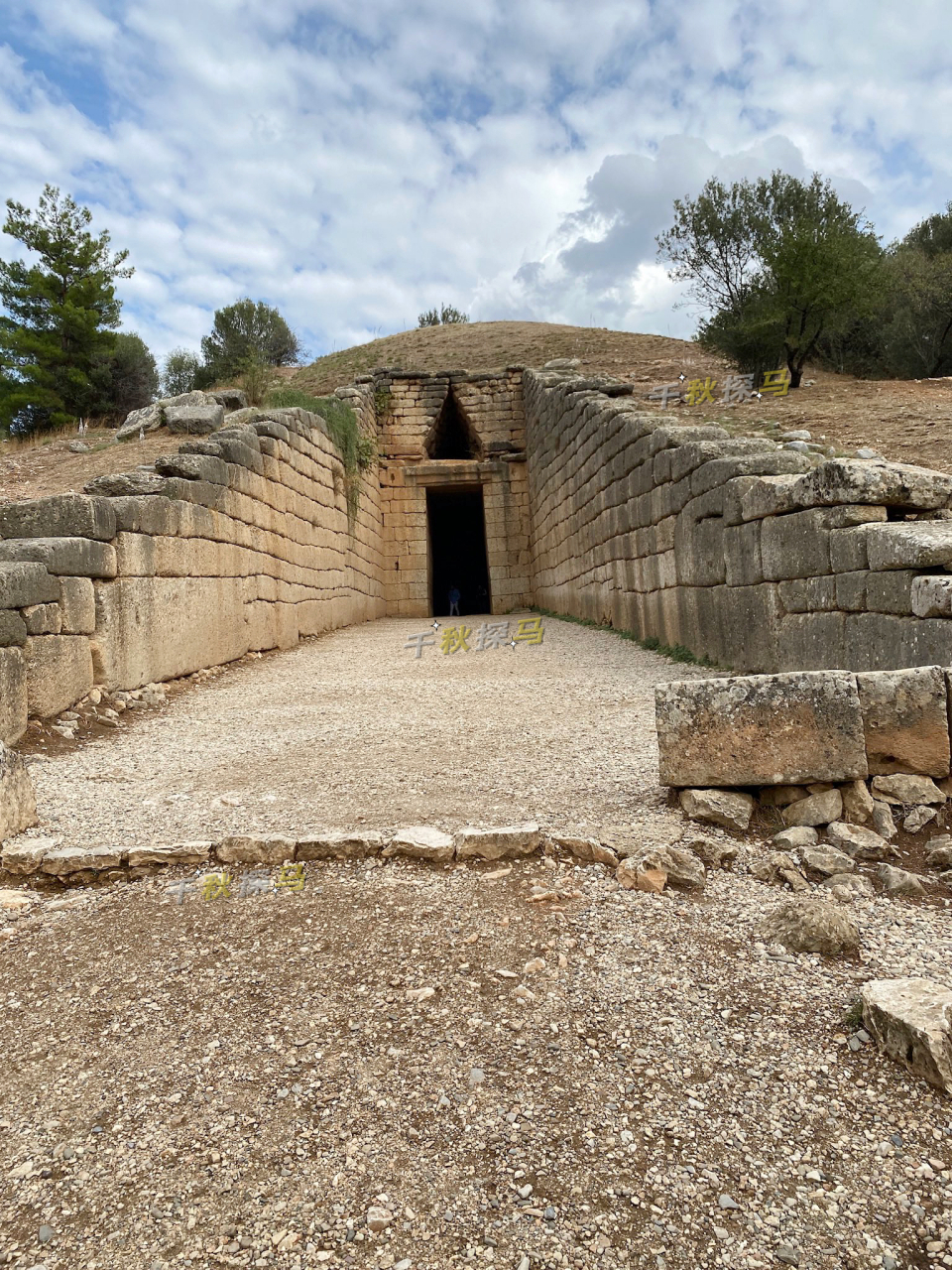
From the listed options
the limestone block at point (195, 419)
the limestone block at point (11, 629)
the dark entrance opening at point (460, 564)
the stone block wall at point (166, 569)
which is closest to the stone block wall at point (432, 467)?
the stone block wall at point (166, 569)

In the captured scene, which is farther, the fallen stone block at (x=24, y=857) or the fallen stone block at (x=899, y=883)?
the fallen stone block at (x=24, y=857)

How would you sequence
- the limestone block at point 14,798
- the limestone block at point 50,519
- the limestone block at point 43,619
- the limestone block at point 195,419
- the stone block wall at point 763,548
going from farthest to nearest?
the limestone block at point 195,419 → the limestone block at point 50,519 → the limestone block at point 43,619 → the stone block wall at point 763,548 → the limestone block at point 14,798

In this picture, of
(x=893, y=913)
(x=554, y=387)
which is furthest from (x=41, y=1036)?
(x=554, y=387)

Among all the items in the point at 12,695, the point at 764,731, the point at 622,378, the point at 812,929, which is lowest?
the point at 812,929

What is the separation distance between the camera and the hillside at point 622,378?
820cm

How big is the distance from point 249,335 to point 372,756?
23411mm

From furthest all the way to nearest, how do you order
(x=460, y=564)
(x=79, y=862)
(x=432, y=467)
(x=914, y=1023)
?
(x=460, y=564)
(x=432, y=467)
(x=79, y=862)
(x=914, y=1023)

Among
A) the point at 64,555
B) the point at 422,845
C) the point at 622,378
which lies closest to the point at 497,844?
the point at 422,845

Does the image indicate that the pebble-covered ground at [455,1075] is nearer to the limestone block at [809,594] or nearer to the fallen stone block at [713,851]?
the fallen stone block at [713,851]

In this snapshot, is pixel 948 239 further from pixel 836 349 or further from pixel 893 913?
pixel 893 913

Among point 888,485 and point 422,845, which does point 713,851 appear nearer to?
point 422,845

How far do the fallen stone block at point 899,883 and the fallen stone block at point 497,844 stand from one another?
3.92ft

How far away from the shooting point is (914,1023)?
1686 mm

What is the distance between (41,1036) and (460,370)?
15908 mm
